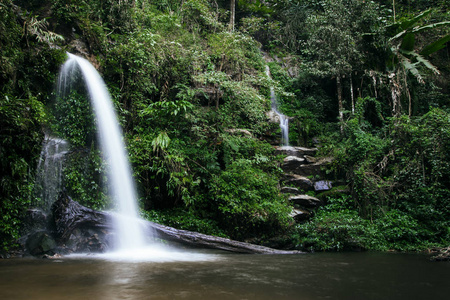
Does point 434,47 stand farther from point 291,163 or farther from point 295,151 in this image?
point 291,163

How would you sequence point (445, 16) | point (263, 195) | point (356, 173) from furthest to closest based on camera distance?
point (445, 16), point (356, 173), point (263, 195)

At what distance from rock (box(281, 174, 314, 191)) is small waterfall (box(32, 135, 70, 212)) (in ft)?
24.3

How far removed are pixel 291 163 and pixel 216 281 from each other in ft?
27.2

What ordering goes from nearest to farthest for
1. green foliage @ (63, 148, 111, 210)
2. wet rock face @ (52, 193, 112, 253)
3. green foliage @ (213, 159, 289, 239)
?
wet rock face @ (52, 193, 112, 253) → green foliage @ (63, 148, 111, 210) → green foliage @ (213, 159, 289, 239)

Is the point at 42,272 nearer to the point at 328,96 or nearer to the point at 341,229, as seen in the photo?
the point at 341,229

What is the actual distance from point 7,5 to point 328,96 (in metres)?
14.4

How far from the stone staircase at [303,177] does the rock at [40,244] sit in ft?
22.9

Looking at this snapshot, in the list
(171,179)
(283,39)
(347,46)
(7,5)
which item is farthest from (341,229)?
(283,39)

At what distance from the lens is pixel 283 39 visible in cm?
1912

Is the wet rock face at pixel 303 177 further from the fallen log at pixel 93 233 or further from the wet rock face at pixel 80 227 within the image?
the wet rock face at pixel 80 227

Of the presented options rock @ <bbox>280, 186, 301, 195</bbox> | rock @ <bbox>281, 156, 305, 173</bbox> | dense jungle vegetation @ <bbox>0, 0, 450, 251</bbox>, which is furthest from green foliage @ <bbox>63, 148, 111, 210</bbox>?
rock @ <bbox>281, 156, 305, 173</bbox>

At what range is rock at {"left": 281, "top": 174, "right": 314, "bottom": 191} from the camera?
10547mm

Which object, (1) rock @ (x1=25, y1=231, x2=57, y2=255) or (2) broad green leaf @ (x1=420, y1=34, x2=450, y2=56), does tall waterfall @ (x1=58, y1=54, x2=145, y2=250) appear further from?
(2) broad green leaf @ (x1=420, y1=34, x2=450, y2=56)

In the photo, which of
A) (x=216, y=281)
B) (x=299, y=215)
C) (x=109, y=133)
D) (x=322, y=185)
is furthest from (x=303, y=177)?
(x=216, y=281)
